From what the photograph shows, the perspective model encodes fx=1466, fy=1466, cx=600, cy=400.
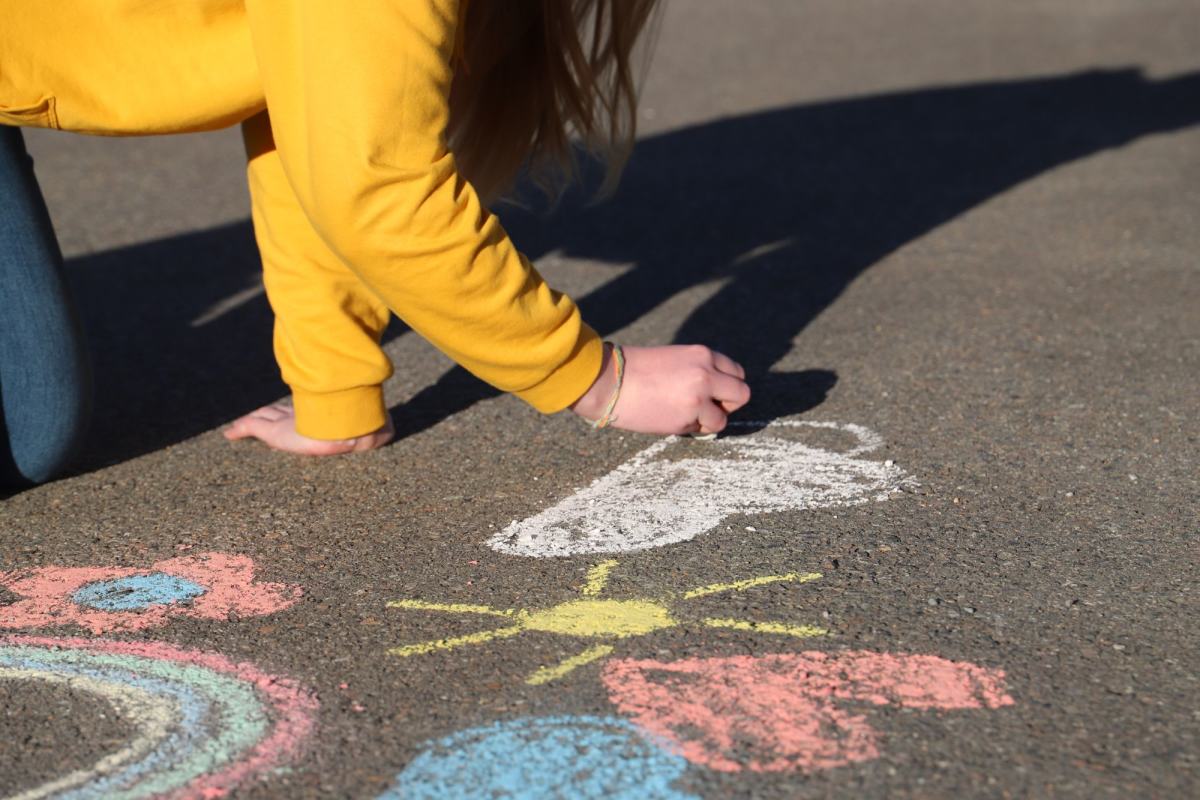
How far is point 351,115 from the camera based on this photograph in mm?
1835

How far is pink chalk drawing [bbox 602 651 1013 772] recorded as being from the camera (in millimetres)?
1632

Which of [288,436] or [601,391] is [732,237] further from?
[601,391]

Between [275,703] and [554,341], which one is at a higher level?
[554,341]

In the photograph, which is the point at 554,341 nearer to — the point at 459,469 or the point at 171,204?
the point at 459,469

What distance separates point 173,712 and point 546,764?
0.47m

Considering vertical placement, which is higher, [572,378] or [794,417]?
[572,378]

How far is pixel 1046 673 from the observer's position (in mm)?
1779

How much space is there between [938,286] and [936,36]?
13.3 ft

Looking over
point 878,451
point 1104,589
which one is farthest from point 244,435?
point 1104,589

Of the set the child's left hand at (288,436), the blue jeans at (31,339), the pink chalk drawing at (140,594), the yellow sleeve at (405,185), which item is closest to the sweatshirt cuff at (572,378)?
the yellow sleeve at (405,185)

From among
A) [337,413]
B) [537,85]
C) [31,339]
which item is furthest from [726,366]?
[31,339]

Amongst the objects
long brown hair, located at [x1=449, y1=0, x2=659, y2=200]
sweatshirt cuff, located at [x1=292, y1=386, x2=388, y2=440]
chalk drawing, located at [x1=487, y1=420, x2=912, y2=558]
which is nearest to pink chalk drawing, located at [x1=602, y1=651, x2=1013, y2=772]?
chalk drawing, located at [x1=487, y1=420, x2=912, y2=558]

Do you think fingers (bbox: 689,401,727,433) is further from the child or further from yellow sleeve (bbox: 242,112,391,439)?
Result: yellow sleeve (bbox: 242,112,391,439)

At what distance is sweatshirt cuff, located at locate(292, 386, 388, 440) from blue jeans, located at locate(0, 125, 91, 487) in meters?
0.37
